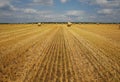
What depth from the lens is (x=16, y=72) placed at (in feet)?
26.5

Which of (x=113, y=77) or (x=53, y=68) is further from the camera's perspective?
(x=53, y=68)

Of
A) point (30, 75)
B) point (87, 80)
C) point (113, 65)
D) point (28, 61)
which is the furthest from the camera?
point (28, 61)

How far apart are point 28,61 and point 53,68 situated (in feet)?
6.74

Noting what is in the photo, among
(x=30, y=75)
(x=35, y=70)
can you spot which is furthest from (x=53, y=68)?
(x=30, y=75)

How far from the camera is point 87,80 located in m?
7.05

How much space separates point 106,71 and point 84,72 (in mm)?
968

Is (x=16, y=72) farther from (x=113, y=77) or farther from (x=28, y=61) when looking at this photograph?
(x=113, y=77)

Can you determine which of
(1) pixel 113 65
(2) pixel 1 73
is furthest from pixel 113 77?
(2) pixel 1 73

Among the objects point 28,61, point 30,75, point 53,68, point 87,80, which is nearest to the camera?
point 87,80

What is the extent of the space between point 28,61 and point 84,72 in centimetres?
335

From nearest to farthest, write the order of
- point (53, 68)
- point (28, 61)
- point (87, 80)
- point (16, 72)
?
1. point (87, 80)
2. point (16, 72)
3. point (53, 68)
4. point (28, 61)

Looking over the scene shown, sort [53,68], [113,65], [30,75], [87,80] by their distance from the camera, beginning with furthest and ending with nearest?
[113,65] < [53,68] < [30,75] < [87,80]

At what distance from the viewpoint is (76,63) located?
31.9ft

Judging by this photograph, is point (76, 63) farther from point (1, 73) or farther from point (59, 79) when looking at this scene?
point (1, 73)
